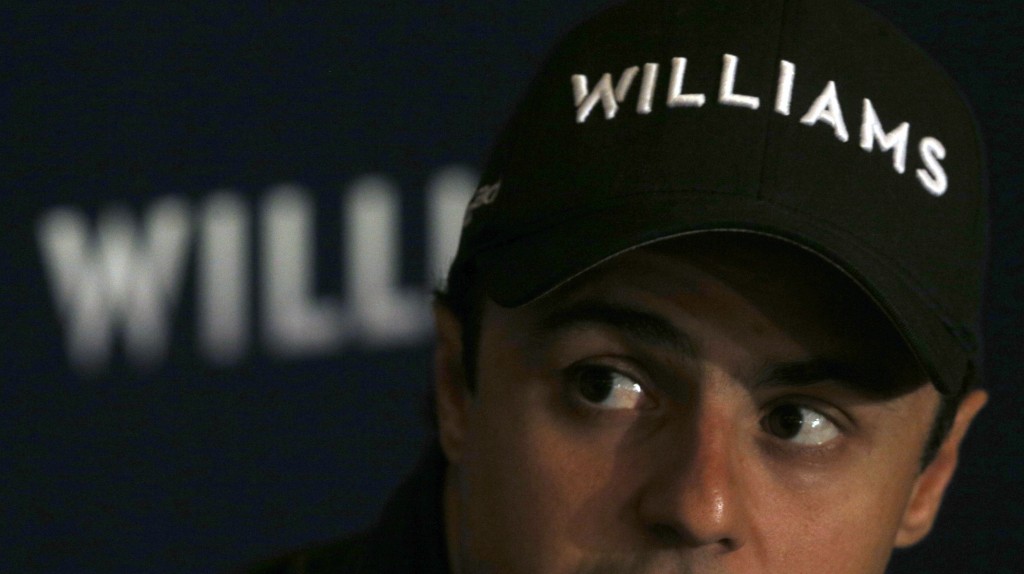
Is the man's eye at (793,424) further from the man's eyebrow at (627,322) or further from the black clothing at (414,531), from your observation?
the black clothing at (414,531)

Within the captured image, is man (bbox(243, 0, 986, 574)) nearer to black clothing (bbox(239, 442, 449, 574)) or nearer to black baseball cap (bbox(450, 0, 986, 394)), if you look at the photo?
black baseball cap (bbox(450, 0, 986, 394))

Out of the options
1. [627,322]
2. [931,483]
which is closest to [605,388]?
[627,322]

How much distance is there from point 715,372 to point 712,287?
0.14 ft

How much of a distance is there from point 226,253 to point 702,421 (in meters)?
1.05

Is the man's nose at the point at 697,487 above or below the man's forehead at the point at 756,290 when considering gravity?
below

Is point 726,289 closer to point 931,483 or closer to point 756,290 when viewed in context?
point 756,290

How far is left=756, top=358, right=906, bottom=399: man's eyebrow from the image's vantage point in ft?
2.27

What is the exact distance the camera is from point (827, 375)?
0.70 metres

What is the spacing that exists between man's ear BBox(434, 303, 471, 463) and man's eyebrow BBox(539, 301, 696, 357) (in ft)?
0.47

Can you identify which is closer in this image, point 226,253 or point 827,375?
point 827,375

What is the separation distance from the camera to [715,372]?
2.26 feet

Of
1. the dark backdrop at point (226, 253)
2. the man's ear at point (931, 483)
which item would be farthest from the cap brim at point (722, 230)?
the dark backdrop at point (226, 253)

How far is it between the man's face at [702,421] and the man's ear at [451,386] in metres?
0.10

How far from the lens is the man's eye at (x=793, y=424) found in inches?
28.0
